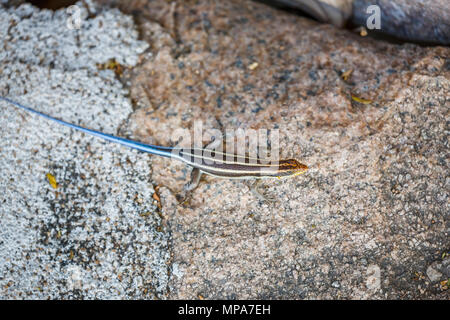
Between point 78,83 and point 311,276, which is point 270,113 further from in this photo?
A: point 78,83

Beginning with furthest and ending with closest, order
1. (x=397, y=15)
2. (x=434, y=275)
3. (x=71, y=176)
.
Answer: (x=397, y=15) < (x=71, y=176) < (x=434, y=275)

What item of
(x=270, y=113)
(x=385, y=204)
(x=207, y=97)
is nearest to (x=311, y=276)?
(x=385, y=204)

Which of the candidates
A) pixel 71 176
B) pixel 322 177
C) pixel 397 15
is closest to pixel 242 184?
pixel 322 177

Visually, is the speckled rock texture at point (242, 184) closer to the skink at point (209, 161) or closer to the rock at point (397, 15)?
the skink at point (209, 161)

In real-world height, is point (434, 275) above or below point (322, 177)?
below

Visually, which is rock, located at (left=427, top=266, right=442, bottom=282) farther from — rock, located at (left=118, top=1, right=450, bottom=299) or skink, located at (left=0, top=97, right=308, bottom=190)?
skink, located at (left=0, top=97, right=308, bottom=190)

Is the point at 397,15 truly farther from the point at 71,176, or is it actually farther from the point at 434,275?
the point at 71,176

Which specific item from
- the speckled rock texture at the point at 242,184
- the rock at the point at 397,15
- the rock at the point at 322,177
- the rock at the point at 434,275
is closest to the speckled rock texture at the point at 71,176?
the speckled rock texture at the point at 242,184

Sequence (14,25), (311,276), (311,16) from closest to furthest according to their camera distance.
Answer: (311,276) → (14,25) → (311,16)
